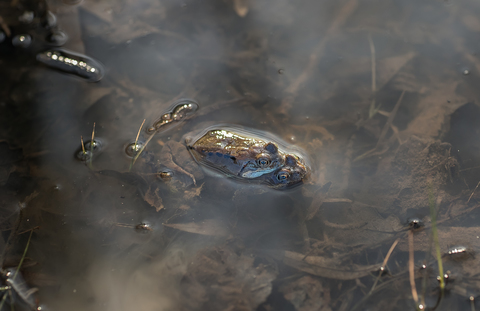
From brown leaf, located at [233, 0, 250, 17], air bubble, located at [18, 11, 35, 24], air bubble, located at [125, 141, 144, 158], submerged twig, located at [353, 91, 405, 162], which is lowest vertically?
air bubble, located at [125, 141, 144, 158]

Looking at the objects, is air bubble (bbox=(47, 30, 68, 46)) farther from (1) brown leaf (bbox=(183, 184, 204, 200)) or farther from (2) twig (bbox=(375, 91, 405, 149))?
(2) twig (bbox=(375, 91, 405, 149))

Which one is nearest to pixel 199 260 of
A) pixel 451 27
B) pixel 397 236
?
pixel 397 236

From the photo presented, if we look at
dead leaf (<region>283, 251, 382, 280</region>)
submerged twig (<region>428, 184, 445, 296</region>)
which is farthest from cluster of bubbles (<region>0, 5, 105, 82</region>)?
submerged twig (<region>428, 184, 445, 296</region>)

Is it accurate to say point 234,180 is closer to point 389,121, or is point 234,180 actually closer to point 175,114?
point 175,114


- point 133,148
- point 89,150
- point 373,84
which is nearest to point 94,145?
point 89,150

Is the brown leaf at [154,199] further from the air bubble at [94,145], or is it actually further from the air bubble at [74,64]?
the air bubble at [74,64]

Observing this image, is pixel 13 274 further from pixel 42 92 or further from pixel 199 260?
pixel 42 92

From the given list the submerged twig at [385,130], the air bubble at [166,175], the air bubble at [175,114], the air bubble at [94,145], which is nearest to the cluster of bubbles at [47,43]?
the air bubble at [94,145]
